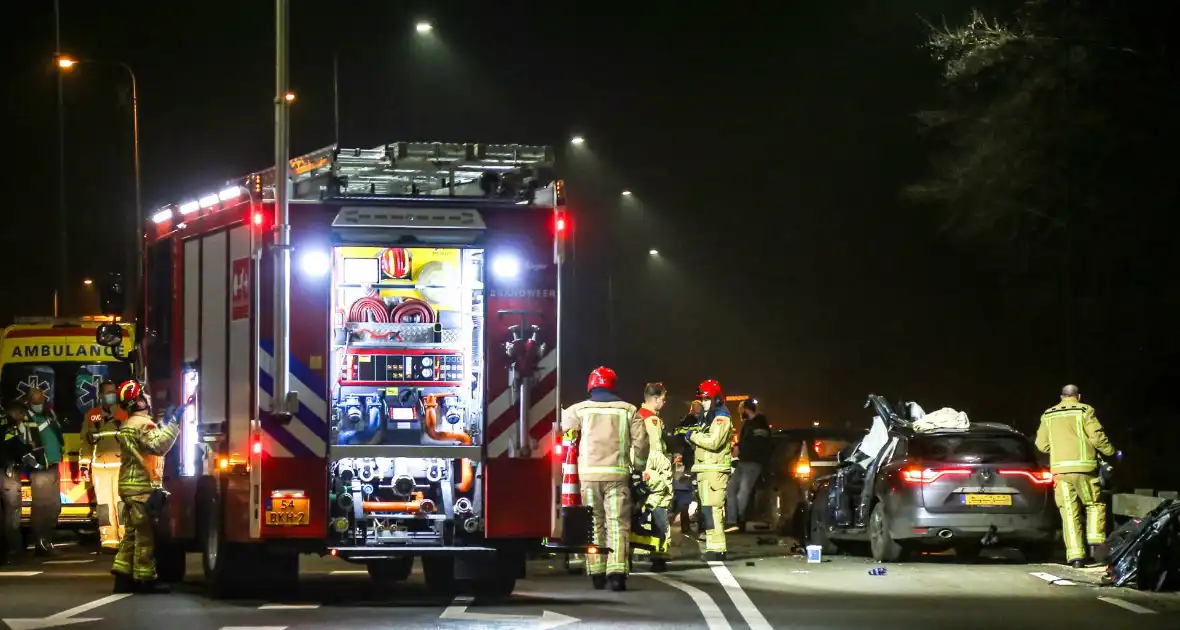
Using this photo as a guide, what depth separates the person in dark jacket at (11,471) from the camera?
19.6 metres

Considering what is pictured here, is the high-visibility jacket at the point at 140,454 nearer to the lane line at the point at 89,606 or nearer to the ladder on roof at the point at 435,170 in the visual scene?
the lane line at the point at 89,606

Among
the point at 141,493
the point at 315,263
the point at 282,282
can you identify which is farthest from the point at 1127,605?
the point at 141,493

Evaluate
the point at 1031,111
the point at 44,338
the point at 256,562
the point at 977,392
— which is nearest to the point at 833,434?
the point at 1031,111

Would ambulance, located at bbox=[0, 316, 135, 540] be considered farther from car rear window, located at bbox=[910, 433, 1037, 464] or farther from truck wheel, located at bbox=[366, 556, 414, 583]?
car rear window, located at bbox=[910, 433, 1037, 464]

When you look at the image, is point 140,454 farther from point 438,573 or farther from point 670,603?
point 670,603

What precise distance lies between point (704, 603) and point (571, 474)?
66.4 inches

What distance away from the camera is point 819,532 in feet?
64.2

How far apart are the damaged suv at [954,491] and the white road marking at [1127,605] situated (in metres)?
3.32

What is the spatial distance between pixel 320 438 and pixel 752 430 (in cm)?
1106

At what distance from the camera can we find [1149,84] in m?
26.6

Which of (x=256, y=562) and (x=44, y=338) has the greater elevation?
(x=44, y=338)

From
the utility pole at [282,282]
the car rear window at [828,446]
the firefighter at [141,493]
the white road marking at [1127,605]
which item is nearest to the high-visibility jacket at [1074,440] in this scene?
the white road marking at [1127,605]

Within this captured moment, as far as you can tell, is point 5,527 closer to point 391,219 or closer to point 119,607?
point 119,607

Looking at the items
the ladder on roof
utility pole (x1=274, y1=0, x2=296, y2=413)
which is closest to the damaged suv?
the ladder on roof
